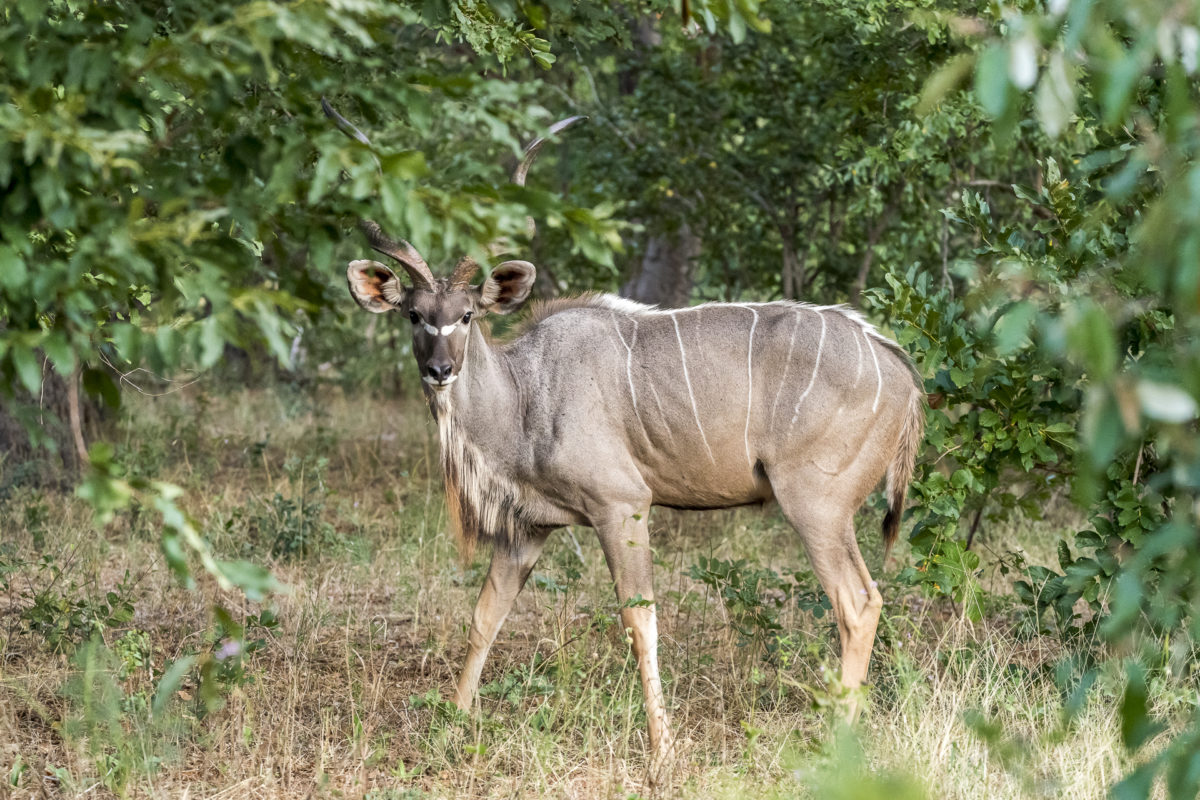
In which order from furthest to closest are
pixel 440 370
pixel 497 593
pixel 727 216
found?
pixel 727 216, pixel 497 593, pixel 440 370

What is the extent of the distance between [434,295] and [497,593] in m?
1.09

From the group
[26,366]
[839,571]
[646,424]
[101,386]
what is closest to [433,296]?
[646,424]

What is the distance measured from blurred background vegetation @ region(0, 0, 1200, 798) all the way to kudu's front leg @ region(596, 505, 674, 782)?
91cm

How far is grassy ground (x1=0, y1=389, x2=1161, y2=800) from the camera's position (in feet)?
Answer: 11.5

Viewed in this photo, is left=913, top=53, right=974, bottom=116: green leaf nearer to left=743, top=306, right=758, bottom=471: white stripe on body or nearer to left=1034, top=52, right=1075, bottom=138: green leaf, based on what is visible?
left=1034, top=52, right=1075, bottom=138: green leaf

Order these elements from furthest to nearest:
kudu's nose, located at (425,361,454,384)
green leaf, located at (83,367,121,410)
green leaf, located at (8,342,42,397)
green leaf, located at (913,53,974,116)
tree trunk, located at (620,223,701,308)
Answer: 1. tree trunk, located at (620,223,701,308)
2. kudu's nose, located at (425,361,454,384)
3. green leaf, located at (83,367,121,410)
4. green leaf, located at (8,342,42,397)
5. green leaf, located at (913,53,974,116)

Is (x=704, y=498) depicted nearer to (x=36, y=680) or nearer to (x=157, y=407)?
(x=36, y=680)

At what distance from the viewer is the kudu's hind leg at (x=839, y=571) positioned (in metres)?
4.37

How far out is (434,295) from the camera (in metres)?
4.51

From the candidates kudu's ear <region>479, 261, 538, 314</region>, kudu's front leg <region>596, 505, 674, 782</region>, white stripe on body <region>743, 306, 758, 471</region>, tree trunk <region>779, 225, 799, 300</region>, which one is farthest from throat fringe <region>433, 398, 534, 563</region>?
tree trunk <region>779, 225, 799, 300</region>

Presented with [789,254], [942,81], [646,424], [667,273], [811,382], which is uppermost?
[942,81]

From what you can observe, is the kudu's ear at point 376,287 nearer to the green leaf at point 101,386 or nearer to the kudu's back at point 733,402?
the kudu's back at point 733,402

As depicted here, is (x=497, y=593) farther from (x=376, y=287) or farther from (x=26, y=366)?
(x=26, y=366)

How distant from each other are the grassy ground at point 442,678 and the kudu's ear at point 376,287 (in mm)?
1170
